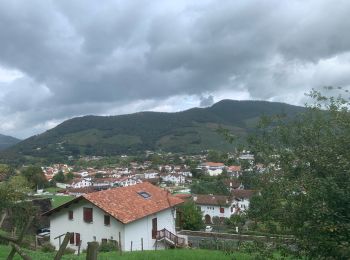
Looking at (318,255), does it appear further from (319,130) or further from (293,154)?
(319,130)

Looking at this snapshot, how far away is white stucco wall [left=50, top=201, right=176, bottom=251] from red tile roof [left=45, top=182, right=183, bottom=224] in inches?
22.7

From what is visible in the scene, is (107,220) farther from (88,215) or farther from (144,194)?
(144,194)

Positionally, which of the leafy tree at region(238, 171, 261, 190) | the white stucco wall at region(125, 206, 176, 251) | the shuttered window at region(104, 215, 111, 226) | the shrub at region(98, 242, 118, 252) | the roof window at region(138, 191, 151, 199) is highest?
the roof window at region(138, 191, 151, 199)

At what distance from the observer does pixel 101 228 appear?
95.3ft

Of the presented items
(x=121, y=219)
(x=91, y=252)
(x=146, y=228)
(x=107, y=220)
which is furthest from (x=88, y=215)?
(x=91, y=252)

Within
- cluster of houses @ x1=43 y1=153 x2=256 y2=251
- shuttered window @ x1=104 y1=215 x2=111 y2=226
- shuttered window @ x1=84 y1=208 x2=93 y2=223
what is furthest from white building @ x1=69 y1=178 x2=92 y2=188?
shuttered window @ x1=104 y1=215 x2=111 y2=226

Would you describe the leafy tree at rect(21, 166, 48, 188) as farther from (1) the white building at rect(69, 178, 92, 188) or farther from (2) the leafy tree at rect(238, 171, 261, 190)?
(2) the leafy tree at rect(238, 171, 261, 190)

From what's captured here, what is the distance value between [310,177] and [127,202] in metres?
23.6

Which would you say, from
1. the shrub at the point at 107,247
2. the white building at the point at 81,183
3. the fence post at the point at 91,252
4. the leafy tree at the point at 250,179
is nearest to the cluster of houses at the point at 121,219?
the shrub at the point at 107,247

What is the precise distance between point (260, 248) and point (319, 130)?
3016 mm

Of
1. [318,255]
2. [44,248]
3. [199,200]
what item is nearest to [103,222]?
[44,248]

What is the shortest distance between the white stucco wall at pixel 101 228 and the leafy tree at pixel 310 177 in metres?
20.4

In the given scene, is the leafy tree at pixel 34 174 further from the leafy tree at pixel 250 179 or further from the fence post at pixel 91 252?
the fence post at pixel 91 252

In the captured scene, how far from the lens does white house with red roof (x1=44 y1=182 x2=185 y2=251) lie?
2836cm
